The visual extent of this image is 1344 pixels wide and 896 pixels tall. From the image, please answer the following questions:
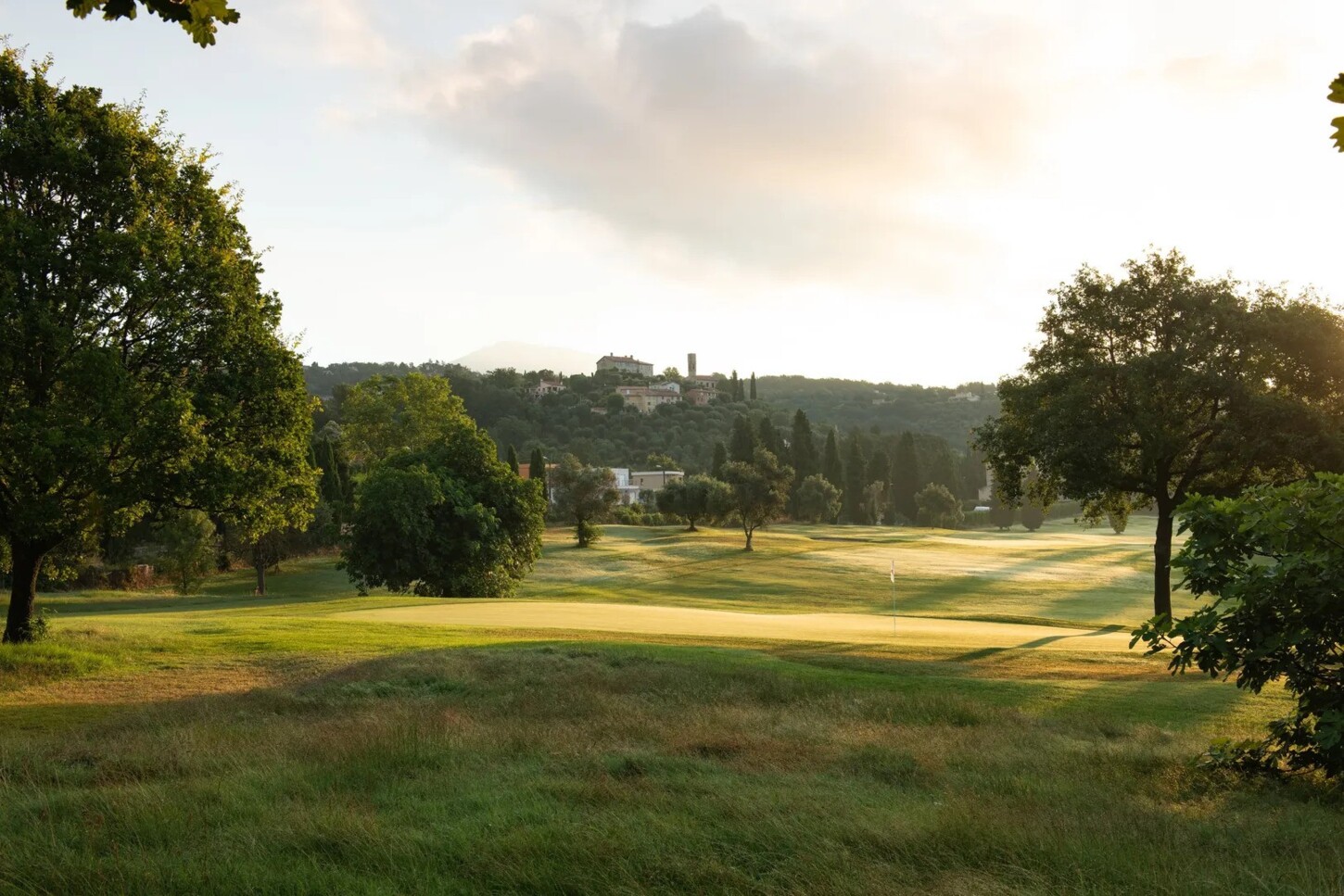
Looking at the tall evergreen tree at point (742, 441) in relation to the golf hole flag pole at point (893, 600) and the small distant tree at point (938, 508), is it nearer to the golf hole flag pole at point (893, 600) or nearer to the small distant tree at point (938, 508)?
the small distant tree at point (938, 508)

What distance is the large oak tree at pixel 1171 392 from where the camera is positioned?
86.2 feet

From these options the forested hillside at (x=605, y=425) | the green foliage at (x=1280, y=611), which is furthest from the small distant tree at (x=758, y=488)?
the green foliage at (x=1280, y=611)

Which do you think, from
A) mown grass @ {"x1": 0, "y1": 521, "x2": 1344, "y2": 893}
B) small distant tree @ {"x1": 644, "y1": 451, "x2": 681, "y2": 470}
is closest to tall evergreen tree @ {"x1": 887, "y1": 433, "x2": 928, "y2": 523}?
small distant tree @ {"x1": 644, "y1": 451, "x2": 681, "y2": 470}

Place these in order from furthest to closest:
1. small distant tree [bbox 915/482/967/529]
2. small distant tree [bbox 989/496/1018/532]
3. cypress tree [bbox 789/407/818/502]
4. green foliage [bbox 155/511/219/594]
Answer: small distant tree [bbox 989/496/1018/532] < small distant tree [bbox 915/482/967/529] < cypress tree [bbox 789/407/818/502] < green foliage [bbox 155/511/219/594]

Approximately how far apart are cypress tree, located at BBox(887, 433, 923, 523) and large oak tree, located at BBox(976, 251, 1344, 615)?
94958mm

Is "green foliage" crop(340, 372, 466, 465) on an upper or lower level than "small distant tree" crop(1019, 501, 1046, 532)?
upper

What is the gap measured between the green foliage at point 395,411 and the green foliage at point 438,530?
22017 millimetres

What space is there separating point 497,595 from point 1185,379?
32260 millimetres

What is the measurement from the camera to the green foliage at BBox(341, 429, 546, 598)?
45625 mm

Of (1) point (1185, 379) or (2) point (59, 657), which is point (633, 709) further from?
(1) point (1185, 379)

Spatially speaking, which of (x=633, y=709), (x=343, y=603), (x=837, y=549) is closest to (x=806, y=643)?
(x=633, y=709)

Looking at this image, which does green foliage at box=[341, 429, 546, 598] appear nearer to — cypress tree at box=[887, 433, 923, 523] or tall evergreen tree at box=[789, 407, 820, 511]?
tall evergreen tree at box=[789, 407, 820, 511]

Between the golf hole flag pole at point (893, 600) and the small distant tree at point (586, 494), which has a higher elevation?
the small distant tree at point (586, 494)

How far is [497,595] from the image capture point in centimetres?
4753
